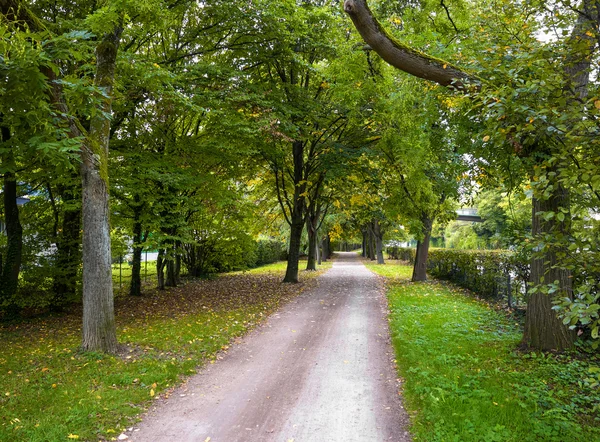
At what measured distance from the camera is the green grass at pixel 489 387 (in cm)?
391

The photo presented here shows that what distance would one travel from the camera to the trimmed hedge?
32.3ft

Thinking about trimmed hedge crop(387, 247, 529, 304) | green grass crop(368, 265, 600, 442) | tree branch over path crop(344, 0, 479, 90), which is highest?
tree branch over path crop(344, 0, 479, 90)

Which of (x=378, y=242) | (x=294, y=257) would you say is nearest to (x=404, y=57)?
(x=294, y=257)

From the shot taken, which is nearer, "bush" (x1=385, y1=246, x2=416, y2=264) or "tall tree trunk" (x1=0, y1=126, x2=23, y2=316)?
"tall tree trunk" (x1=0, y1=126, x2=23, y2=316)

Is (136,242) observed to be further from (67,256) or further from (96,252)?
(96,252)

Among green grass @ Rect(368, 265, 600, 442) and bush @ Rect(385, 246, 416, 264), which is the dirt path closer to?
green grass @ Rect(368, 265, 600, 442)

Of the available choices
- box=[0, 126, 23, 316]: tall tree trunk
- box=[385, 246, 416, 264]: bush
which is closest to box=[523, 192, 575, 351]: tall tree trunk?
box=[0, 126, 23, 316]: tall tree trunk

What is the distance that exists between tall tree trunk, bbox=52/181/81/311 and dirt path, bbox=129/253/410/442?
5.85m

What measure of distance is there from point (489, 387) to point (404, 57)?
482cm

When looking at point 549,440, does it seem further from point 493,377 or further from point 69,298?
point 69,298

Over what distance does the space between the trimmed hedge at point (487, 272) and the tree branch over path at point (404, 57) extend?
514cm

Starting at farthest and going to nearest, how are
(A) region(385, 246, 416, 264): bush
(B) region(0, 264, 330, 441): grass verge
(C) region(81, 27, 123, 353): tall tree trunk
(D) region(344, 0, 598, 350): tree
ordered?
(A) region(385, 246, 416, 264): bush < (C) region(81, 27, 123, 353): tall tree trunk < (D) region(344, 0, 598, 350): tree < (B) region(0, 264, 330, 441): grass verge

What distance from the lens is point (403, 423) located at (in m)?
4.29

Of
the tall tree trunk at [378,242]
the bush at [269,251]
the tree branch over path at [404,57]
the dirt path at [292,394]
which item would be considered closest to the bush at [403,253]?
the tall tree trunk at [378,242]
